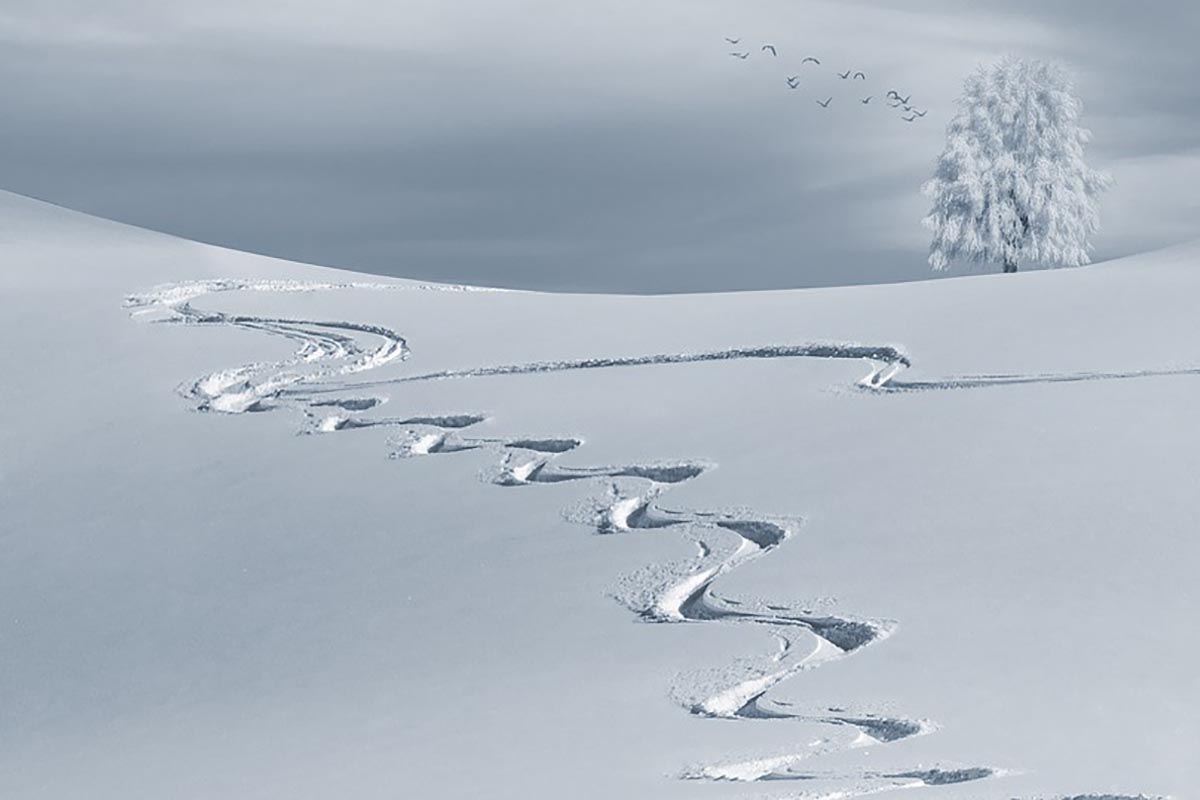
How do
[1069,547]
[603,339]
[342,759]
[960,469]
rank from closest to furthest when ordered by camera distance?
[342,759] → [1069,547] → [960,469] → [603,339]

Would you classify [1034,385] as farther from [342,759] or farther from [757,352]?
[342,759]

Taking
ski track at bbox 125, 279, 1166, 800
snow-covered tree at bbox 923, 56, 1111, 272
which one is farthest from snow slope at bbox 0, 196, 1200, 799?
snow-covered tree at bbox 923, 56, 1111, 272

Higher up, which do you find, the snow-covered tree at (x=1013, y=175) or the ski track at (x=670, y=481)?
the snow-covered tree at (x=1013, y=175)

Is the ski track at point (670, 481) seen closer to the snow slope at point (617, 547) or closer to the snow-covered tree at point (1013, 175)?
the snow slope at point (617, 547)

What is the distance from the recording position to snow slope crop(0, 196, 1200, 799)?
263 inches

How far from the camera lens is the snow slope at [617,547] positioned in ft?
21.9

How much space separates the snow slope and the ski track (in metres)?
0.03

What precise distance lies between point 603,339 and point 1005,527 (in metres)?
5.45

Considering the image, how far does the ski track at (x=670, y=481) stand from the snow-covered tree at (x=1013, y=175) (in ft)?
53.2

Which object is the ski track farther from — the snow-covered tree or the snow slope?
the snow-covered tree

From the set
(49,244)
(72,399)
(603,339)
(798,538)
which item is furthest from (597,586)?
(49,244)

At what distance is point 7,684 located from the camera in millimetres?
9164

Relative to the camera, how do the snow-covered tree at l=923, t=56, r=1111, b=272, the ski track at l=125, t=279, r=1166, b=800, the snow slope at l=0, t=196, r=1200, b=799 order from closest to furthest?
the ski track at l=125, t=279, r=1166, b=800 < the snow slope at l=0, t=196, r=1200, b=799 < the snow-covered tree at l=923, t=56, r=1111, b=272

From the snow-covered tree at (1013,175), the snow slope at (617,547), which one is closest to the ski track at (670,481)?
the snow slope at (617,547)
